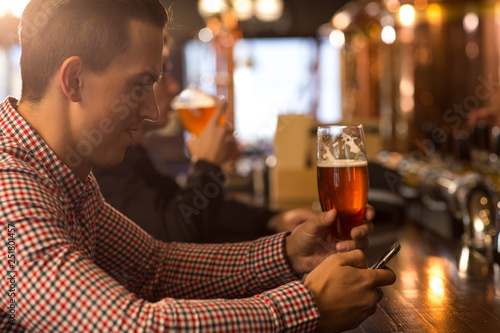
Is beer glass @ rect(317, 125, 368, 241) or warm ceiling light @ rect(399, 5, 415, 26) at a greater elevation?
warm ceiling light @ rect(399, 5, 415, 26)

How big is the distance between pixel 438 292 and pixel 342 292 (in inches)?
14.8

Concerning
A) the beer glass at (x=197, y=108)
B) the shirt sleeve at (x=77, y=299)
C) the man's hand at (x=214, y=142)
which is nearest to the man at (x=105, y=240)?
the shirt sleeve at (x=77, y=299)

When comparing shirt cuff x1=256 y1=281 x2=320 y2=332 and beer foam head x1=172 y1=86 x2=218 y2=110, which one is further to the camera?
beer foam head x1=172 y1=86 x2=218 y2=110

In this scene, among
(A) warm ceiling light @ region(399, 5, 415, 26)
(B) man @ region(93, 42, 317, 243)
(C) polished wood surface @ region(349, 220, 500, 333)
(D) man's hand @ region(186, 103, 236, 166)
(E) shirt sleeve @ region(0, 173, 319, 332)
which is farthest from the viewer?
(A) warm ceiling light @ region(399, 5, 415, 26)

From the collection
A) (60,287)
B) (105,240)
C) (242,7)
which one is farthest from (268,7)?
(60,287)

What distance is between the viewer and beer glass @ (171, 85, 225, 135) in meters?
2.14

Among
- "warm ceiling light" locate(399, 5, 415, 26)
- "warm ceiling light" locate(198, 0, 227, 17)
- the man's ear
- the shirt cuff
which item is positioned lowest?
the shirt cuff

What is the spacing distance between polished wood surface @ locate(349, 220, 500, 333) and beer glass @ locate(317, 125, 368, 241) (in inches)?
6.7

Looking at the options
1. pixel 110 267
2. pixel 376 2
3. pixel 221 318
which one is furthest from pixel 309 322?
pixel 376 2

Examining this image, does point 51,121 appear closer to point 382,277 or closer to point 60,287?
point 60,287

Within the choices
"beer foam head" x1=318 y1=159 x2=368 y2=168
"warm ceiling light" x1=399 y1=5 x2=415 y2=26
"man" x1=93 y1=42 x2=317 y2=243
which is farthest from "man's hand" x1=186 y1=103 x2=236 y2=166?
"warm ceiling light" x1=399 y1=5 x2=415 y2=26

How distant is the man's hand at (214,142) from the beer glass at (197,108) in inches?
1.4

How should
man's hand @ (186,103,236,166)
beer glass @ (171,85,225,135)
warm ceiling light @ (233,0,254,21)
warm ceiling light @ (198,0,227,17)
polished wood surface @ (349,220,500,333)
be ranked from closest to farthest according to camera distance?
polished wood surface @ (349,220,500,333)
man's hand @ (186,103,236,166)
beer glass @ (171,85,225,135)
warm ceiling light @ (198,0,227,17)
warm ceiling light @ (233,0,254,21)

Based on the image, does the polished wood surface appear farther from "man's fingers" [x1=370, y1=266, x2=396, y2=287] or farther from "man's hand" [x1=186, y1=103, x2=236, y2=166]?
"man's hand" [x1=186, y1=103, x2=236, y2=166]
